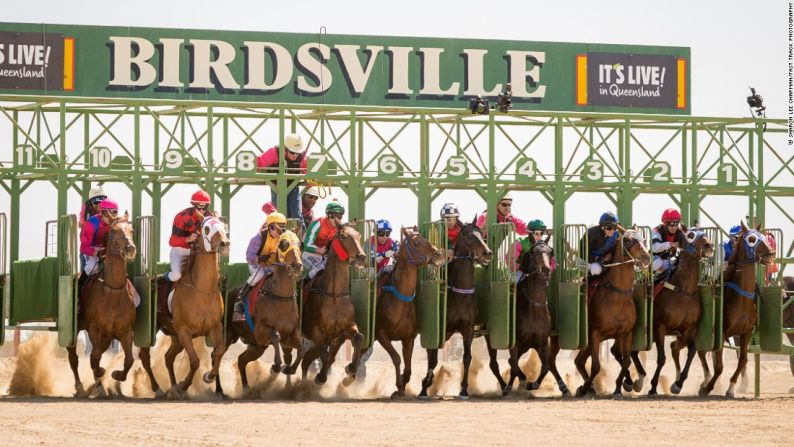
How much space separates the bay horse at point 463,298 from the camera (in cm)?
1941

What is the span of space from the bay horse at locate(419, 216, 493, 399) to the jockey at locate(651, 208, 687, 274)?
2.60m

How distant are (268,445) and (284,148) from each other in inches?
298

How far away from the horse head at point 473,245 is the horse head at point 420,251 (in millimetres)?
441

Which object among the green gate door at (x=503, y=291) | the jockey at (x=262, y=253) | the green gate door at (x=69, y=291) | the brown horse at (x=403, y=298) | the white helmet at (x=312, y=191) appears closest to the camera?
the green gate door at (x=69, y=291)

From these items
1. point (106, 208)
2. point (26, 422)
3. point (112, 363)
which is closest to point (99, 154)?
→ point (106, 208)

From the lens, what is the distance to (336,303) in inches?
731

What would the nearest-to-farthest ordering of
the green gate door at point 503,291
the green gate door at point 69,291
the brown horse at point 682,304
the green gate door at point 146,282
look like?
1. the green gate door at point 69,291
2. the green gate door at point 146,282
3. the green gate door at point 503,291
4. the brown horse at point 682,304

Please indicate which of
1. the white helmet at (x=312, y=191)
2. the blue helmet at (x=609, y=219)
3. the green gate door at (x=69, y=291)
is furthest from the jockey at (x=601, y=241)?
the green gate door at (x=69, y=291)

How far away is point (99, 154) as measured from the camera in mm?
19375

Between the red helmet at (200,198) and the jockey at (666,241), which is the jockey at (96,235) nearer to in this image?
the red helmet at (200,198)

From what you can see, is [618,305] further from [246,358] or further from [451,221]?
[246,358]

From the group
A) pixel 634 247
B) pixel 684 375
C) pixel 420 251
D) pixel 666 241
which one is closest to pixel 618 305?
pixel 634 247

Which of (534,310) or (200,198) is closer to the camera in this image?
(200,198)

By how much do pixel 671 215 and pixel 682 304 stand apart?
120 cm
